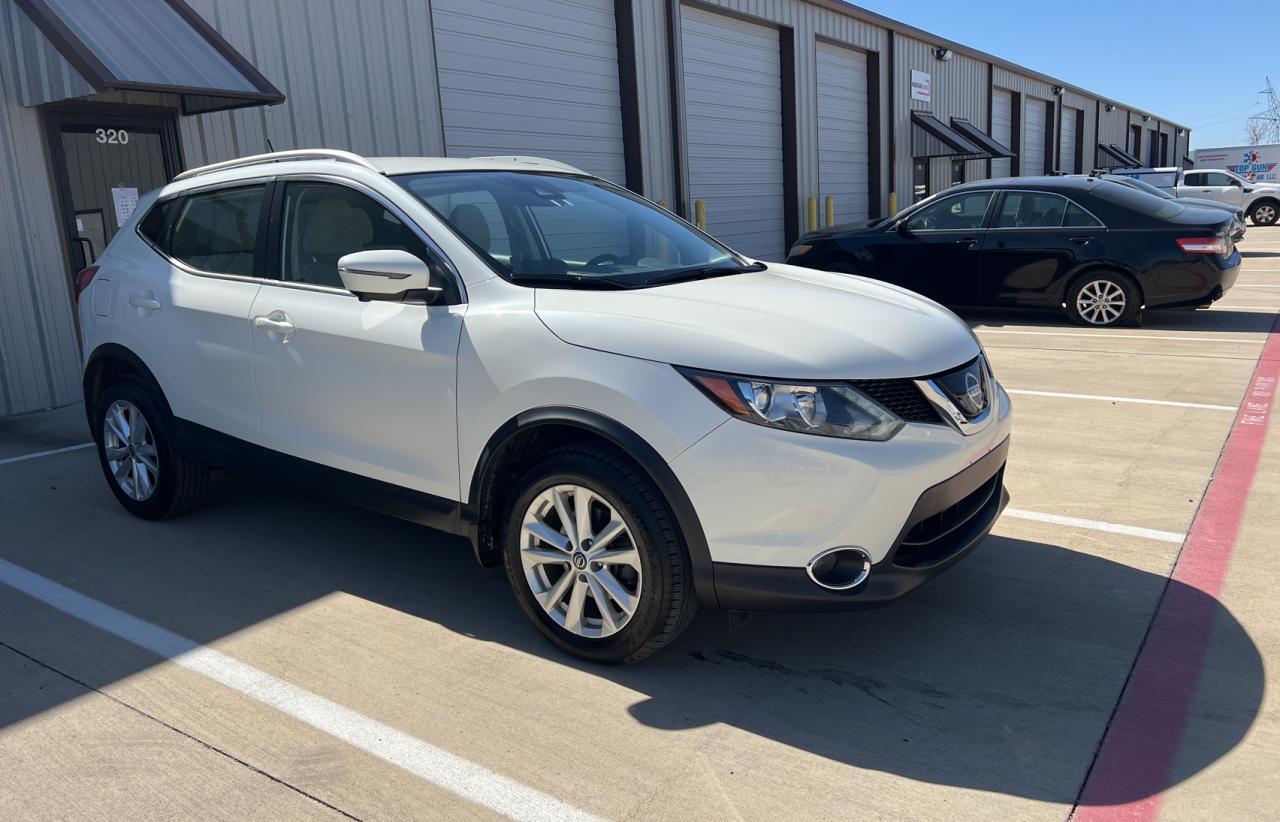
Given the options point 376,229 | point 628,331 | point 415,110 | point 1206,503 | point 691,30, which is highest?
point 691,30

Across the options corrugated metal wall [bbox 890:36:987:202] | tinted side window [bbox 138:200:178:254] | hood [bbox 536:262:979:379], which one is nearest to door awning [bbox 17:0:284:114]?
tinted side window [bbox 138:200:178:254]

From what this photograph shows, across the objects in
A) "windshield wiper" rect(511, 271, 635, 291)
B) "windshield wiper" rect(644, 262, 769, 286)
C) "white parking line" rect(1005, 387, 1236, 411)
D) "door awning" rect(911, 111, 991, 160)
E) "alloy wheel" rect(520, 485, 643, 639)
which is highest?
"door awning" rect(911, 111, 991, 160)

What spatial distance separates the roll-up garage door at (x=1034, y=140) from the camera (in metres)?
30.5

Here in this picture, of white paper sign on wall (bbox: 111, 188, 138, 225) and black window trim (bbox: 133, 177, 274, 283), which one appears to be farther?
white paper sign on wall (bbox: 111, 188, 138, 225)

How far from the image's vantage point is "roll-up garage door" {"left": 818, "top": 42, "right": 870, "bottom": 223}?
1847 cm

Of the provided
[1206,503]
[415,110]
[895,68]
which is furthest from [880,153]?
[1206,503]

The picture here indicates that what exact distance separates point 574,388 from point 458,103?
8888 mm

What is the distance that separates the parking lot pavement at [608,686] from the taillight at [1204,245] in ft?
17.5

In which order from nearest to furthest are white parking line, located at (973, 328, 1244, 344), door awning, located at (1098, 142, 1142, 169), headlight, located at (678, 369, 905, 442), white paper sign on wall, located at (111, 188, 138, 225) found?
1. headlight, located at (678, 369, 905, 442)
2. white paper sign on wall, located at (111, 188, 138, 225)
3. white parking line, located at (973, 328, 1244, 344)
4. door awning, located at (1098, 142, 1142, 169)

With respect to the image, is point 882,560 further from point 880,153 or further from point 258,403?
point 880,153

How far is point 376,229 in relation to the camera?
148 inches

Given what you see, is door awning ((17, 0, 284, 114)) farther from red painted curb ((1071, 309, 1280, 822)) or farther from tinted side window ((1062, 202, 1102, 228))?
tinted side window ((1062, 202, 1102, 228))

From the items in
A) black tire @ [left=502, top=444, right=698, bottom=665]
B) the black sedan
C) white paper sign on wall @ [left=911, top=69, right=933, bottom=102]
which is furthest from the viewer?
white paper sign on wall @ [left=911, top=69, right=933, bottom=102]

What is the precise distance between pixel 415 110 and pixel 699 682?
344 inches
